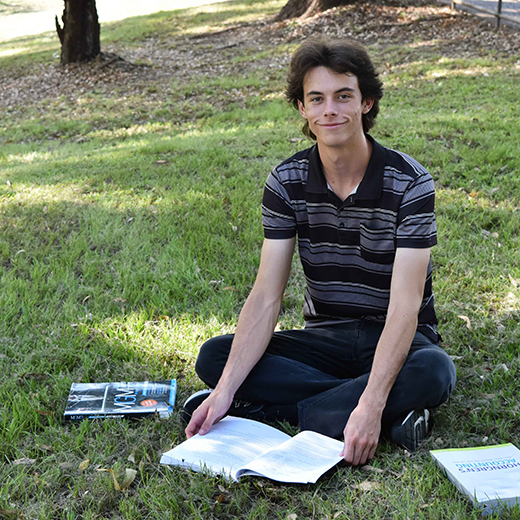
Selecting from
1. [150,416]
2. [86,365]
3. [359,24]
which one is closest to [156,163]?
[86,365]

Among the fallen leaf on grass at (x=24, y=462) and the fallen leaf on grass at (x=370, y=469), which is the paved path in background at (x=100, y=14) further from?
the fallen leaf on grass at (x=370, y=469)

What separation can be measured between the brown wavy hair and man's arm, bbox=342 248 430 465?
36.4 inches

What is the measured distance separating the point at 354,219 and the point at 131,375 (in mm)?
1698

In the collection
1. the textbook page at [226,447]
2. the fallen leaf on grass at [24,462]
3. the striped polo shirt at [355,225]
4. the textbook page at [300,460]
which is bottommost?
the fallen leaf on grass at [24,462]

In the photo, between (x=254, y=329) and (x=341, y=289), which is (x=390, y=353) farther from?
(x=254, y=329)

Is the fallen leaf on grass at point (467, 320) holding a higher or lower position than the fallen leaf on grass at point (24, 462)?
lower

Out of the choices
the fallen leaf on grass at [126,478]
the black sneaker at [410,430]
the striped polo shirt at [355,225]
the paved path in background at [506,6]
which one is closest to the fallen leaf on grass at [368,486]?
the black sneaker at [410,430]

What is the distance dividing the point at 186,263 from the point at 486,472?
311 cm

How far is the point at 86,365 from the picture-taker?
12.4ft

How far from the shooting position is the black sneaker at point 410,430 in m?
2.79

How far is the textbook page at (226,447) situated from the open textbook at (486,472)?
2.50 ft

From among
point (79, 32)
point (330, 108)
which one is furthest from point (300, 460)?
point (79, 32)

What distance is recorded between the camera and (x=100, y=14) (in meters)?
24.8

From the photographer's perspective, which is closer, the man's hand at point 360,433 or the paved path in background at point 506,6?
the man's hand at point 360,433
